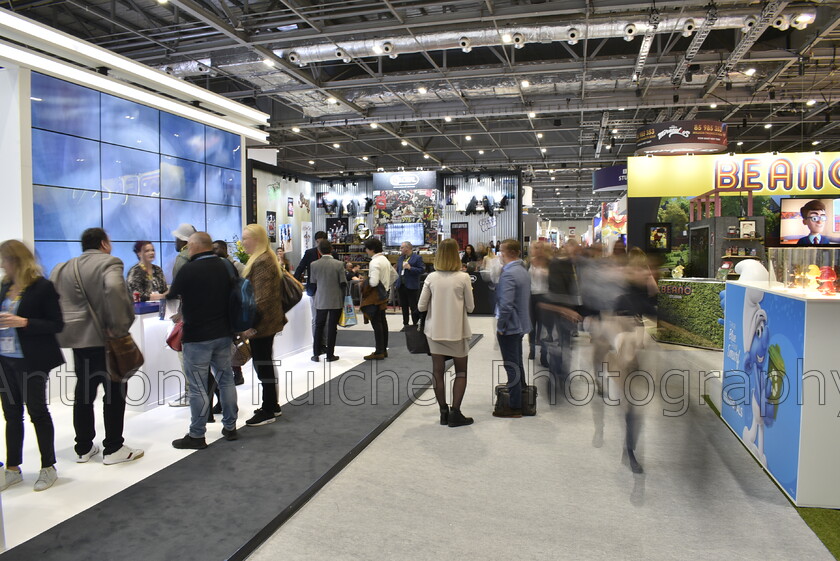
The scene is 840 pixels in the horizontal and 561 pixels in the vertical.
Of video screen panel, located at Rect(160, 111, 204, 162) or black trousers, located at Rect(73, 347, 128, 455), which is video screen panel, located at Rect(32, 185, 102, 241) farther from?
black trousers, located at Rect(73, 347, 128, 455)

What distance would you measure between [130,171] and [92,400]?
5.79 m

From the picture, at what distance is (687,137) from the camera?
10.5 m

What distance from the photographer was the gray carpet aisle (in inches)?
102

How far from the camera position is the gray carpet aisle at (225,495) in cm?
259

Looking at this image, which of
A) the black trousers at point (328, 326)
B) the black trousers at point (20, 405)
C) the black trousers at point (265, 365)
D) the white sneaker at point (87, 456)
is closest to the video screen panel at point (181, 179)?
the black trousers at point (328, 326)

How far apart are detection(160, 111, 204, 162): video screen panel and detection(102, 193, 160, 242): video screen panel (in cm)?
91

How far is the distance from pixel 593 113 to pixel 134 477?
46.7ft

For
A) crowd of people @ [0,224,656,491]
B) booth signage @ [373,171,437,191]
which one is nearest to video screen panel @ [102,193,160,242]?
crowd of people @ [0,224,656,491]

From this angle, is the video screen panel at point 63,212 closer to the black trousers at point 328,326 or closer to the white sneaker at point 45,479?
the black trousers at point 328,326

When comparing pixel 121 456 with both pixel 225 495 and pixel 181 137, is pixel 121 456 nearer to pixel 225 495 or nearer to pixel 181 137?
pixel 225 495

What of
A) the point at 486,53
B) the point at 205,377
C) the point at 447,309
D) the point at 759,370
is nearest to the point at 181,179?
the point at 486,53

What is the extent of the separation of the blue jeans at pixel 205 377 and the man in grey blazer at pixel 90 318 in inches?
17.0

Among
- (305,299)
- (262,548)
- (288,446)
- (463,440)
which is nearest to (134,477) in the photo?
(288,446)

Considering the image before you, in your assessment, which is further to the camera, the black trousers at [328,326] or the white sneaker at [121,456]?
the black trousers at [328,326]
